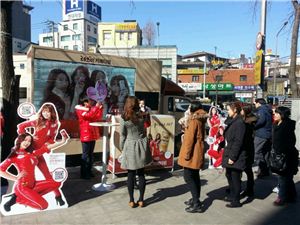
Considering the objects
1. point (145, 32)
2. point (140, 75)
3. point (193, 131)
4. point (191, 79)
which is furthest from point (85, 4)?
point (193, 131)

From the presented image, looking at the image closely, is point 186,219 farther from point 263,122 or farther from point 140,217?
point 263,122

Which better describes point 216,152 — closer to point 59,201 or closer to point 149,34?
point 59,201

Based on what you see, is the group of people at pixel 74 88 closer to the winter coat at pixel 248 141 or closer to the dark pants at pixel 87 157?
the dark pants at pixel 87 157

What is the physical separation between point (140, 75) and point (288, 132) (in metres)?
6.04

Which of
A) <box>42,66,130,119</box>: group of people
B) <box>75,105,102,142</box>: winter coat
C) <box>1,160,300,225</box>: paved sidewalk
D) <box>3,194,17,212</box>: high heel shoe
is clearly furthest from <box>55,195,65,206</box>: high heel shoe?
<box>42,66,130,119</box>: group of people

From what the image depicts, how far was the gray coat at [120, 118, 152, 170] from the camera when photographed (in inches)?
225

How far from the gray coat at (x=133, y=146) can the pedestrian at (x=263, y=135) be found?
3202 millimetres

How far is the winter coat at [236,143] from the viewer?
5840 mm

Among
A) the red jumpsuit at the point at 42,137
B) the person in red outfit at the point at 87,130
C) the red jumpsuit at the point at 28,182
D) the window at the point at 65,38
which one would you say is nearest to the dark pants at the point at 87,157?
the person in red outfit at the point at 87,130

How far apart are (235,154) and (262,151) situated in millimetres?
2515

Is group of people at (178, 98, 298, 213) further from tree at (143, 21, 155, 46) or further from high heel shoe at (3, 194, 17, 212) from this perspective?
tree at (143, 21, 155, 46)

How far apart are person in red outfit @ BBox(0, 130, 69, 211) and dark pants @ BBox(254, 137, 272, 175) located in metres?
4.63

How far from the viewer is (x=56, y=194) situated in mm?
5789

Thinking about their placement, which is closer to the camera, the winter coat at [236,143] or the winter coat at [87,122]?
the winter coat at [236,143]
